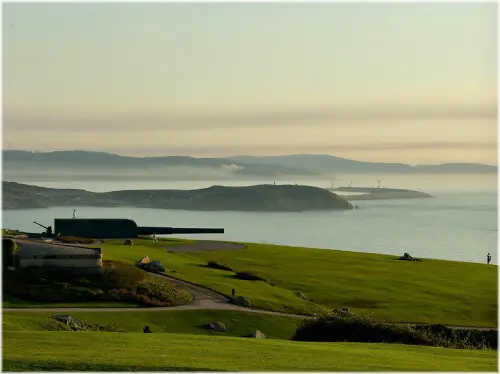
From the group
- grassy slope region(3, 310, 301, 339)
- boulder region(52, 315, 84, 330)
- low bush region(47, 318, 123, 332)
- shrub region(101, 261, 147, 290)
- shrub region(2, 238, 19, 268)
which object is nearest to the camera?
low bush region(47, 318, 123, 332)

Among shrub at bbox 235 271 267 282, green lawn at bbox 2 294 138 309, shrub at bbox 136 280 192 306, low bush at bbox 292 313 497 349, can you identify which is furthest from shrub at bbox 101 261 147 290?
low bush at bbox 292 313 497 349

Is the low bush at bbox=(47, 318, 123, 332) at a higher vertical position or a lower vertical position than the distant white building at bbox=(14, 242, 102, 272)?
lower

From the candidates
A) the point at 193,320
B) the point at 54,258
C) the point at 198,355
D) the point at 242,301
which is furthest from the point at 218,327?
the point at 198,355

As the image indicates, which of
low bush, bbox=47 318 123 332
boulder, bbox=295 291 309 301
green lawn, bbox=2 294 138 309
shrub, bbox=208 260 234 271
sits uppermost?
shrub, bbox=208 260 234 271

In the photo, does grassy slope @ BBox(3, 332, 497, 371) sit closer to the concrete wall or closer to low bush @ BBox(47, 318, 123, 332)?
low bush @ BBox(47, 318, 123, 332)

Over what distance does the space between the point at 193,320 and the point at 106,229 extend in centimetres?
2075

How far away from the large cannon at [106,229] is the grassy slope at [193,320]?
1370cm

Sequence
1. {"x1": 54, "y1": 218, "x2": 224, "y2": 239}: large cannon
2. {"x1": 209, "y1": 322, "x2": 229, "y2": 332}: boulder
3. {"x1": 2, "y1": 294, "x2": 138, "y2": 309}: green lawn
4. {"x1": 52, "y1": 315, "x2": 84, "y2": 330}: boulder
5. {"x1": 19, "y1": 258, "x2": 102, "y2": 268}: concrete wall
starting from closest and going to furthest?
1. {"x1": 52, "y1": 315, "x2": 84, "y2": 330}: boulder
2. {"x1": 209, "y1": 322, "x2": 229, "y2": 332}: boulder
3. {"x1": 2, "y1": 294, "x2": 138, "y2": 309}: green lawn
4. {"x1": 19, "y1": 258, "x2": 102, "y2": 268}: concrete wall
5. {"x1": 54, "y1": 218, "x2": 224, "y2": 239}: large cannon

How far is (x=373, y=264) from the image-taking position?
204ft

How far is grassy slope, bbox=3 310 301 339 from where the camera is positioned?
3434cm

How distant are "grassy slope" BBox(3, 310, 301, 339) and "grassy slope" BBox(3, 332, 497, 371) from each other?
11072 mm

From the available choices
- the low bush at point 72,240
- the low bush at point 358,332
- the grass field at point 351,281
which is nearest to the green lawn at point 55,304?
the grass field at point 351,281

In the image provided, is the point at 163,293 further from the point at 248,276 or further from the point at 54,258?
the point at 248,276

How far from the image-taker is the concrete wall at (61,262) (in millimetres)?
40403
